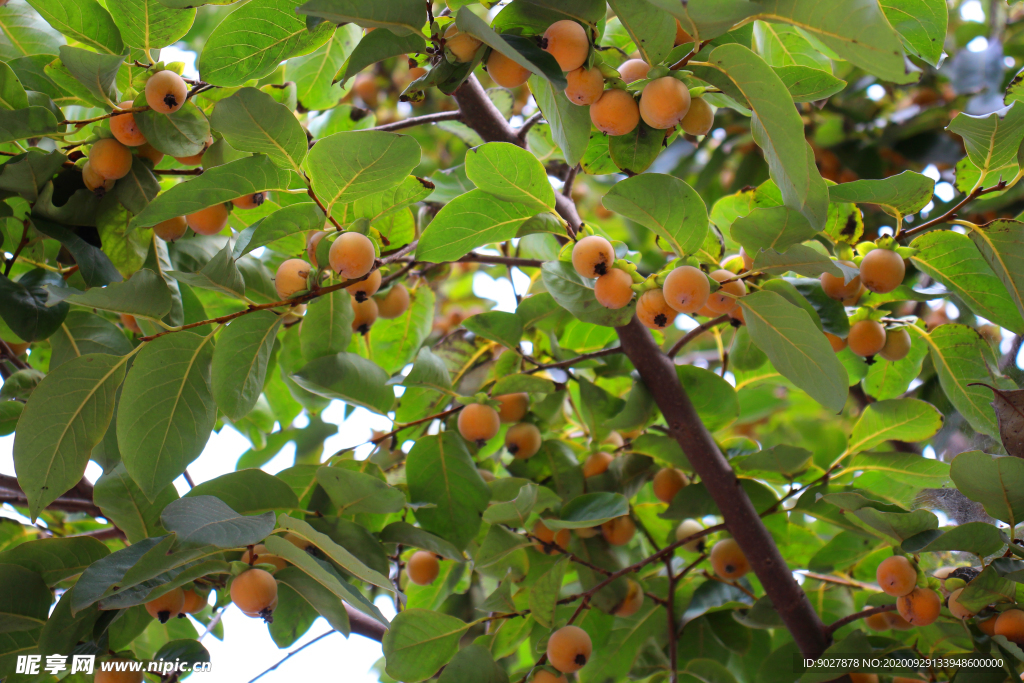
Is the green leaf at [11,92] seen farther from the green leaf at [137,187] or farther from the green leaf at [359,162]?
the green leaf at [359,162]

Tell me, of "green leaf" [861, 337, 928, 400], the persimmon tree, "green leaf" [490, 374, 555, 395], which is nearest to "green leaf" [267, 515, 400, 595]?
the persimmon tree

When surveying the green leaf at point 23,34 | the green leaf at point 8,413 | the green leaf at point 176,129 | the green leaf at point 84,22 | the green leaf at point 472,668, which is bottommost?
the green leaf at point 472,668

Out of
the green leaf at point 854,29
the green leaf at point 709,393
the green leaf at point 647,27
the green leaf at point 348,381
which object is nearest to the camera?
the green leaf at point 854,29

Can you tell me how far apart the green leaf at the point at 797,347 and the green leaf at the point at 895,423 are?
397 millimetres

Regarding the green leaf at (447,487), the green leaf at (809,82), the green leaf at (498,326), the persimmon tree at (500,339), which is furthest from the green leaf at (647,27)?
the green leaf at (447,487)

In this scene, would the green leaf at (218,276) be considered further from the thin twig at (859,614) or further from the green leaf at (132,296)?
the thin twig at (859,614)

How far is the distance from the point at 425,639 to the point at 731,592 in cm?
70

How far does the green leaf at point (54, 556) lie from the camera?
4.05 ft

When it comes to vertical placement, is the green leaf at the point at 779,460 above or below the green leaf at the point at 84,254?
below

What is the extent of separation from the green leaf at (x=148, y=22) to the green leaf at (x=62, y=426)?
55cm

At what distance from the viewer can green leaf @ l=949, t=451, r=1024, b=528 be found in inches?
41.5

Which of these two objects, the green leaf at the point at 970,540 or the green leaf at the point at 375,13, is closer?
the green leaf at the point at 375,13

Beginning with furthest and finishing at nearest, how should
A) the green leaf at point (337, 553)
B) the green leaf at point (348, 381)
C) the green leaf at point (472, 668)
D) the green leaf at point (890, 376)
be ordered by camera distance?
the green leaf at point (890, 376) → the green leaf at point (348, 381) → the green leaf at point (472, 668) → the green leaf at point (337, 553)

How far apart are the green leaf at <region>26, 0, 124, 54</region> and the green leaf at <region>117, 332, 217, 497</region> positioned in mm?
524
